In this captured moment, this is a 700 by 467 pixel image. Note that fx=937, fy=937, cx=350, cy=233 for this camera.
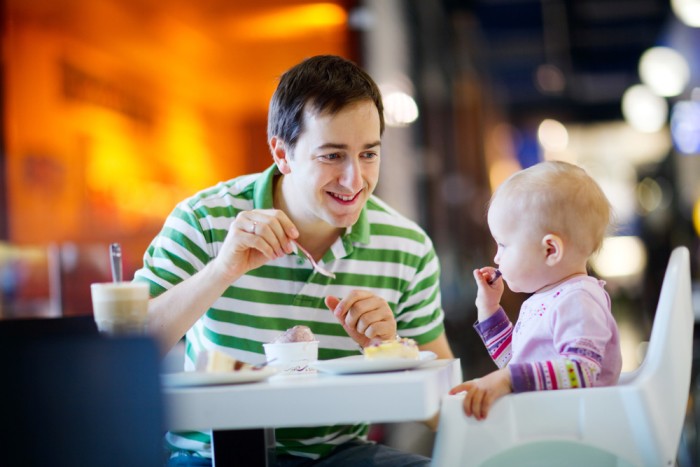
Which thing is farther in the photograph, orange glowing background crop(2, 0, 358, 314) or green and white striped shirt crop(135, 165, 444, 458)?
orange glowing background crop(2, 0, 358, 314)

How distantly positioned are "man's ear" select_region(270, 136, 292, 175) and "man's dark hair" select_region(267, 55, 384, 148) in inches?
0.9

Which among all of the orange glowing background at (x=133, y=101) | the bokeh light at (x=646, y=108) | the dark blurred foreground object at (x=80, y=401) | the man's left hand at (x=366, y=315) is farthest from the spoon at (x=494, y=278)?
the bokeh light at (x=646, y=108)

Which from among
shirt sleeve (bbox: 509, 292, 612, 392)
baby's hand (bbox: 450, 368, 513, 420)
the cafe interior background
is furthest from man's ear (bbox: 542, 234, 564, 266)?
baby's hand (bbox: 450, 368, 513, 420)

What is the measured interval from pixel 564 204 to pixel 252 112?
7059mm

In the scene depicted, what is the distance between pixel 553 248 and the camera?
1.88 metres

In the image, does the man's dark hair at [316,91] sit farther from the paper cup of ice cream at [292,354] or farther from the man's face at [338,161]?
the paper cup of ice cream at [292,354]

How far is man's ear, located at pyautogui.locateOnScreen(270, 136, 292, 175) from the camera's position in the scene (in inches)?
96.3

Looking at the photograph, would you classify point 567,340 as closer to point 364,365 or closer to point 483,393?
point 483,393

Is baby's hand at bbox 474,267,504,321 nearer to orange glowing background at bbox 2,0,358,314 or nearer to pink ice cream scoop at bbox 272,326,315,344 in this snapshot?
pink ice cream scoop at bbox 272,326,315,344

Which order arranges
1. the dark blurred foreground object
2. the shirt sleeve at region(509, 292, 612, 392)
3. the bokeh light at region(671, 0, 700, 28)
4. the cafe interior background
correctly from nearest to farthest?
1. the dark blurred foreground object
2. the shirt sleeve at region(509, 292, 612, 392)
3. the cafe interior background
4. the bokeh light at region(671, 0, 700, 28)

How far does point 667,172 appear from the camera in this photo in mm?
14562

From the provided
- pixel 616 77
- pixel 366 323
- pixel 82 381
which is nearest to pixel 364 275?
pixel 366 323

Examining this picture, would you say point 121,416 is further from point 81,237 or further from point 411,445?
point 411,445

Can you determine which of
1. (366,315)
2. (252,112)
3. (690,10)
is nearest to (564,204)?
(366,315)
